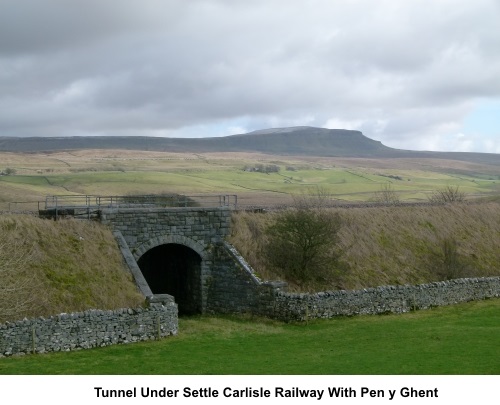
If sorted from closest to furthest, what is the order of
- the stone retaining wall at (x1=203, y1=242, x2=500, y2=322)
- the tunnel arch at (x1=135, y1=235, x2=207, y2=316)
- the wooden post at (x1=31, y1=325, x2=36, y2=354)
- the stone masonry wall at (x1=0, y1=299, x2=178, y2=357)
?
the stone masonry wall at (x1=0, y1=299, x2=178, y2=357) < the wooden post at (x1=31, y1=325, x2=36, y2=354) < the stone retaining wall at (x1=203, y1=242, x2=500, y2=322) < the tunnel arch at (x1=135, y1=235, x2=207, y2=316)

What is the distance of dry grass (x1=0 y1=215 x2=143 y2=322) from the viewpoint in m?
26.6

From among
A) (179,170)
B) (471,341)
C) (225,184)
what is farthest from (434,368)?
(179,170)

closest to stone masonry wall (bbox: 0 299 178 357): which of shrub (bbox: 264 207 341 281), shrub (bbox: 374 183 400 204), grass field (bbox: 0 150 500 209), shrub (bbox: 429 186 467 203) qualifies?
shrub (bbox: 264 207 341 281)

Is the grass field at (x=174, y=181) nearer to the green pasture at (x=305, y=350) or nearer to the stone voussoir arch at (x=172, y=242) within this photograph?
the stone voussoir arch at (x=172, y=242)

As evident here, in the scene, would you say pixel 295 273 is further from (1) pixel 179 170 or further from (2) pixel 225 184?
(1) pixel 179 170

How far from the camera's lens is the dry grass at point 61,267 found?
26.6 meters

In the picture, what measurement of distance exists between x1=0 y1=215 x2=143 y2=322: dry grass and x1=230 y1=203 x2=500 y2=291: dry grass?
7.85m

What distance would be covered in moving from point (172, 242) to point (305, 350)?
12.7 m

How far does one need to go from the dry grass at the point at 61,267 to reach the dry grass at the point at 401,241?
7.85 meters

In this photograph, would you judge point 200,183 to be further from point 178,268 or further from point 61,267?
point 61,267

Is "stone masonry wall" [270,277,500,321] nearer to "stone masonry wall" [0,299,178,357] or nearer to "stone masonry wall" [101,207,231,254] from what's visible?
"stone masonry wall" [0,299,178,357]

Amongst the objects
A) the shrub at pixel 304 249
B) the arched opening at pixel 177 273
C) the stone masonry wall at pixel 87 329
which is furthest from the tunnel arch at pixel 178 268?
the stone masonry wall at pixel 87 329

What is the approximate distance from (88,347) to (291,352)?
7.66 meters

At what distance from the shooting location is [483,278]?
3784 centimetres
